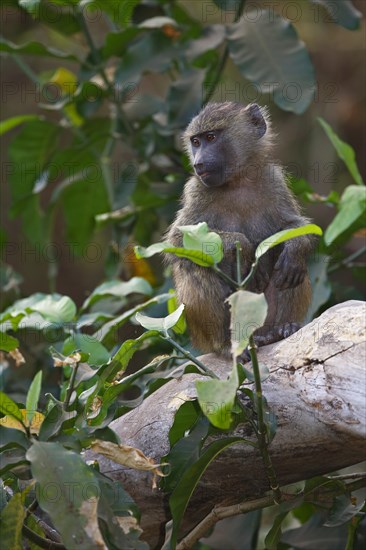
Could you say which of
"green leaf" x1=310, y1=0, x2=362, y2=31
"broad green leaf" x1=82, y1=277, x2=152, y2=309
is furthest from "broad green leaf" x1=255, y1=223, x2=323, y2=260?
"green leaf" x1=310, y1=0, x2=362, y2=31

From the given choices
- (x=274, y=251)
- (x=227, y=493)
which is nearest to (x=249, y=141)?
(x=274, y=251)

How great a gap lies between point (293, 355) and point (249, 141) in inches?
80.9

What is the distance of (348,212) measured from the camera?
4.62 metres

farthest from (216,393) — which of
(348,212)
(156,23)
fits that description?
(156,23)

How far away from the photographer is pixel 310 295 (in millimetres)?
4871

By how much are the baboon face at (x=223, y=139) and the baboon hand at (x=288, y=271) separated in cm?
67

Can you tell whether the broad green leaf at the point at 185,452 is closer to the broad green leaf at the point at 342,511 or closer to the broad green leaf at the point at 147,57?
the broad green leaf at the point at 342,511

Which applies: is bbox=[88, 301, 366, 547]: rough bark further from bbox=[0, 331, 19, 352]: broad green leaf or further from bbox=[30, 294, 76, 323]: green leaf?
bbox=[30, 294, 76, 323]: green leaf

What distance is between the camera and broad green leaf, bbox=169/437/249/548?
3.07 metres

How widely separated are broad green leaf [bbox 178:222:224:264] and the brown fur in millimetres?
1373

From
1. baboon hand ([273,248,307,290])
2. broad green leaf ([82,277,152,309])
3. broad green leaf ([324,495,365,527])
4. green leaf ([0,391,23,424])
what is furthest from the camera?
broad green leaf ([82,277,152,309])

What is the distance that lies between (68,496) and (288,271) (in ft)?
7.08

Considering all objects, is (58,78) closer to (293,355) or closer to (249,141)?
(249,141)

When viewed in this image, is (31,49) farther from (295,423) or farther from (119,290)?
(295,423)
